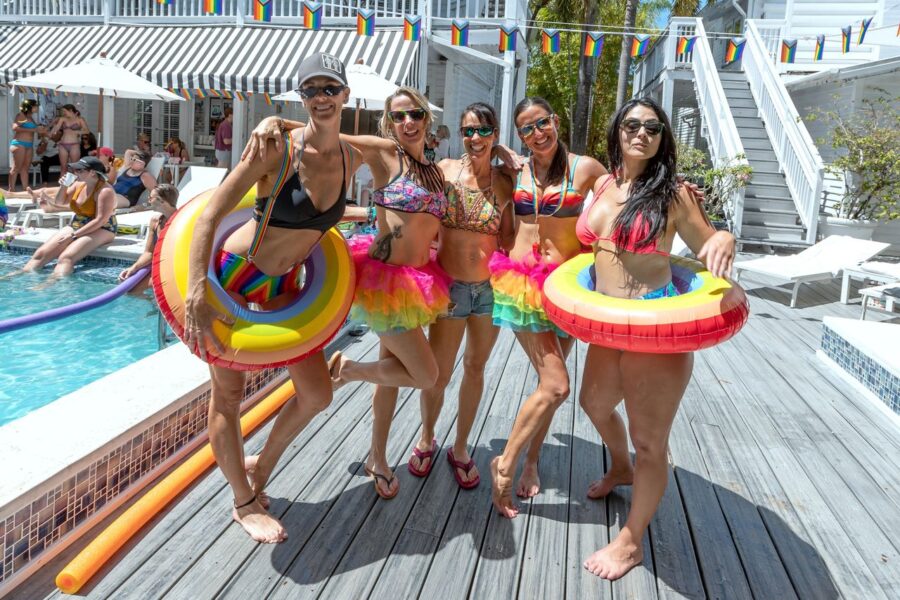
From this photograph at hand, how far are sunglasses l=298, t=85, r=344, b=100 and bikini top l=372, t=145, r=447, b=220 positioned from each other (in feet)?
1.43

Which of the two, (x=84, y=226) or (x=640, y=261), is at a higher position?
(x=640, y=261)

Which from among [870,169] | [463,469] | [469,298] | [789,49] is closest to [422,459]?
[463,469]

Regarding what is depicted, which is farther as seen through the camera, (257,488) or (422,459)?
(422,459)

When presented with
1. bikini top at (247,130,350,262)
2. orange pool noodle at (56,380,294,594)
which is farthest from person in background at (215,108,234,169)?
bikini top at (247,130,350,262)

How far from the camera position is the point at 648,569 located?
253 cm

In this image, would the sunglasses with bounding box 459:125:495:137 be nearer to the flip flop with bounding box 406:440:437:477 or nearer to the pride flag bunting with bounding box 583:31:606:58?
the flip flop with bounding box 406:440:437:477

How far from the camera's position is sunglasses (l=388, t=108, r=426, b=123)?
8.87 feet

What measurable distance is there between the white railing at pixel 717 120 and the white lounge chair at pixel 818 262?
106 inches

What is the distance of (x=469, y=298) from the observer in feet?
9.73

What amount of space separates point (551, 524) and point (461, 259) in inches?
44.6

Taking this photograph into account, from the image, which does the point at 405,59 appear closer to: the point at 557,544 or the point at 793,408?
the point at 793,408

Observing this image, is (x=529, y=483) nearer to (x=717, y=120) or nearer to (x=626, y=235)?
(x=626, y=235)

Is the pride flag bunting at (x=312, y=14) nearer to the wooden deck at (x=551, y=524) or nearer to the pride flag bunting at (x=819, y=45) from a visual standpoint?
the pride flag bunting at (x=819, y=45)

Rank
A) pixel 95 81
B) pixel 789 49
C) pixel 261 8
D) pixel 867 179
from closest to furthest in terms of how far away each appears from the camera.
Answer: pixel 95 81, pixel 867 179, pixel 261 8, pixel 789 49
